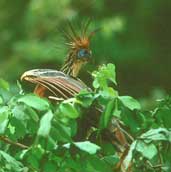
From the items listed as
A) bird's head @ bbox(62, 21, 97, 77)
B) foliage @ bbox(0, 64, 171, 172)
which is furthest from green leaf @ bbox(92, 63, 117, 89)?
bird's head @ bbox(62, 21, 97, 77)

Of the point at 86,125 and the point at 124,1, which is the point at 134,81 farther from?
the point at 86,125

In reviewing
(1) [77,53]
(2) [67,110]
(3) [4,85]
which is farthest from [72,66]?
(2) [67,110]

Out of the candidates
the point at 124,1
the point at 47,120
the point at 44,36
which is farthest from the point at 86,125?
the point at 124,1

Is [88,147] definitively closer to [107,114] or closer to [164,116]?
[107,114]

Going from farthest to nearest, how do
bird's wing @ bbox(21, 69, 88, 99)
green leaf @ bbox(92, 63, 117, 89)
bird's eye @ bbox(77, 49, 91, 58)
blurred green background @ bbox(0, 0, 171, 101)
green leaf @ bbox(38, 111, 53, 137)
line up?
blurred green background @ bbox(0, 0, 171, 101) < bird's eye @ bbox(77, 49, 91, 58) < bird's wing @ bbox(21, 69, 88, 99) < green leaf @ bbox(92, 63, 117, 89) < green leaf @ bbox(38, 111, 53, 137)

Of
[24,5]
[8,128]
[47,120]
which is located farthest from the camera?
[24,5]

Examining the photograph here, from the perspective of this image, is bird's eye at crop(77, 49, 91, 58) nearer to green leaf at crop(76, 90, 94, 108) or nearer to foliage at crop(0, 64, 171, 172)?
foliage at crop(0, 64, 171, 172)

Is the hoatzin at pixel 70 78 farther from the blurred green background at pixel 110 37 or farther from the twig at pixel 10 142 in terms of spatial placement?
the blurred green background at pixel 110 37
